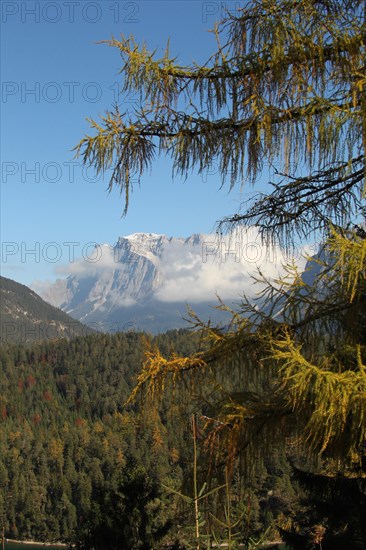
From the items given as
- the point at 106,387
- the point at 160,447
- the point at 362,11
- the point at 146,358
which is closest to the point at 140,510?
the point at 146,358

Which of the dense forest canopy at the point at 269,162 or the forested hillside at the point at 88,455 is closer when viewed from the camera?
the dense forest canopy at the point at 269,162

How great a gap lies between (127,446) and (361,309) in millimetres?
104909

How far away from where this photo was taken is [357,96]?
10.8 feet

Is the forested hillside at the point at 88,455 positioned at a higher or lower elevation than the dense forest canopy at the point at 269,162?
lower

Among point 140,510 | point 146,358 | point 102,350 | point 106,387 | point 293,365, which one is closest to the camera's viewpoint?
point 293,365

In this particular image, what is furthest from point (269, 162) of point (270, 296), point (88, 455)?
point (88, 455)

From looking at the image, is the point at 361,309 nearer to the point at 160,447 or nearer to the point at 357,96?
the point at 357,96

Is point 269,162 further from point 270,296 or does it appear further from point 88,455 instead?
point 88,455

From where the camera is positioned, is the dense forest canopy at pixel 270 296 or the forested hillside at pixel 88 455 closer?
the dense forest canopy at pixel 270 296

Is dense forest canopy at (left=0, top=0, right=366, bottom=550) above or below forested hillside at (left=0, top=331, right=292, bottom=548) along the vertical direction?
above

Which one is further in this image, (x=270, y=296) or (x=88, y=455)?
(x=88, y=455)

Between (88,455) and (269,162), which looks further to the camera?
(88,455)

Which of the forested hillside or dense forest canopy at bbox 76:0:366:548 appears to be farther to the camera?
the forested hillside

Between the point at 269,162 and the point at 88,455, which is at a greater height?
the point at 269,162
